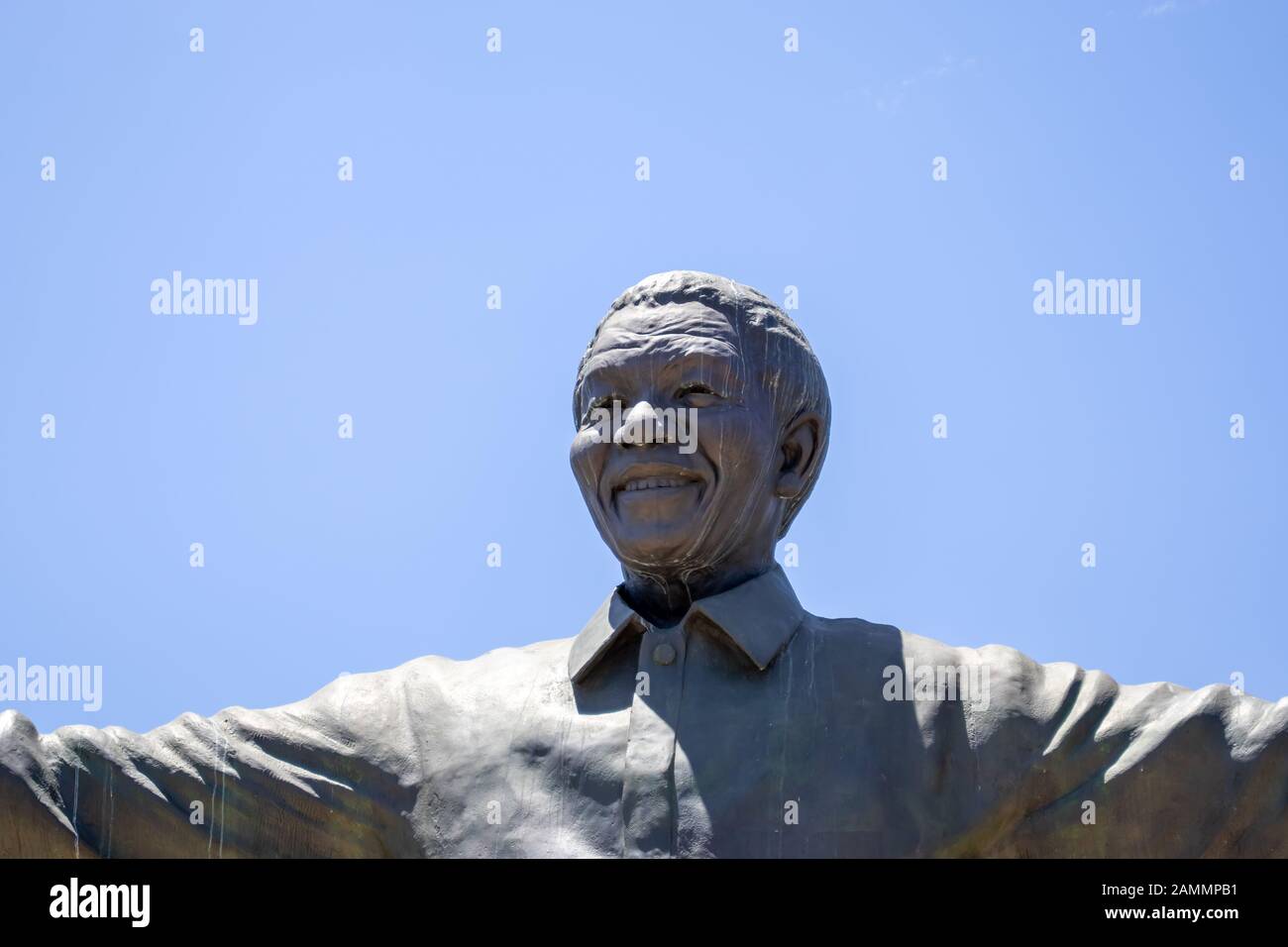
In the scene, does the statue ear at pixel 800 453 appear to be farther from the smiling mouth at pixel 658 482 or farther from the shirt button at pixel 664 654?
the shirt button at pixel 664 654

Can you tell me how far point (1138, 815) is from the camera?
12195 mm

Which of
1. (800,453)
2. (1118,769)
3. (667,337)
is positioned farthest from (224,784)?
(1118,769)

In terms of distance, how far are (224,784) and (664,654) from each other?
73.0 inches

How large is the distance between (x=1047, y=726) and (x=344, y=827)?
9.40ft

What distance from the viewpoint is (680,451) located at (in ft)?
41.9

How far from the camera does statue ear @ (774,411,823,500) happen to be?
1316 centimetres

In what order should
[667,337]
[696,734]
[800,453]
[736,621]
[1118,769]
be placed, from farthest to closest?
[800,453]
[667,337]
[736,621]
[696,734]
[1118,769]

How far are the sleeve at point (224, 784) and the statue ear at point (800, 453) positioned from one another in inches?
72.8

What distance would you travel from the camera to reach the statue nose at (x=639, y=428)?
12.8 m

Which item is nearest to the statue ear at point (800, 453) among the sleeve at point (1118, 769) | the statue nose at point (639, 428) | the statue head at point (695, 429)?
the statue head at point (695, 429)

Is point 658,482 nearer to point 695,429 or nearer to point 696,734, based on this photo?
point 695,429

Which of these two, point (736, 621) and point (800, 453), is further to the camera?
point (800, 453)
